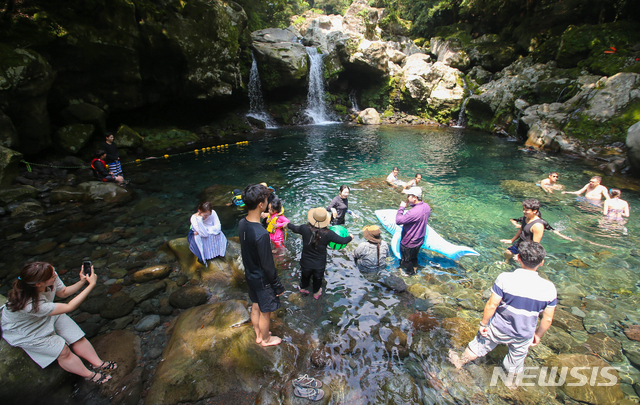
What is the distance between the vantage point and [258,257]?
3.61m

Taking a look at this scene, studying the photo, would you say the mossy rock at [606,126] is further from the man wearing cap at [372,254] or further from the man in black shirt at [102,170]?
the man in black shirt at [102,170]

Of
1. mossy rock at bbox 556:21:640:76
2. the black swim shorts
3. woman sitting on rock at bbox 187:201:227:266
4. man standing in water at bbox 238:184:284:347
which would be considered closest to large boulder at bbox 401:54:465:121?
mossy rock at bbox 556:21:640:76

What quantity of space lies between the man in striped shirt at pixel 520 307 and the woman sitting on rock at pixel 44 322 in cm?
506

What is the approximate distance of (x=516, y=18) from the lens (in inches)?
1174

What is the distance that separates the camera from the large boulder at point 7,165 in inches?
372

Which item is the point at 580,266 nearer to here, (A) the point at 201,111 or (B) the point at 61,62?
(B) the point at 61,62

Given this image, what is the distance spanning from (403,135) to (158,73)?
1972cm

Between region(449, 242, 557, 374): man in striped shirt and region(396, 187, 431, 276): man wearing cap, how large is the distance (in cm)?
229

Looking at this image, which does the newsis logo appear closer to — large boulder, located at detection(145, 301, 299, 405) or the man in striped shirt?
the man in striped shirt

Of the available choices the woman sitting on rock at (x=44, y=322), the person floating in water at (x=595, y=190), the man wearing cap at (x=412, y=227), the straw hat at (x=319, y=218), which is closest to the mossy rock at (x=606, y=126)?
the person floating in water at (x=595, y=190)

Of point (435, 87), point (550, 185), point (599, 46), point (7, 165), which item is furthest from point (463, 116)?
point (7, 165)

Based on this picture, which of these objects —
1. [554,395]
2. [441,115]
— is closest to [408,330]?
[554,395]

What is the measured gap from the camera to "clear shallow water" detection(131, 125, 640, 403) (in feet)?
14.1

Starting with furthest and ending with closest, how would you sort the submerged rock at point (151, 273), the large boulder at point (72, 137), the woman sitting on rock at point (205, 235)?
the large boulder at point (72, 137) < the submerged rock at point (151, 273) < the woman sitting on rock at point (205, 235)
